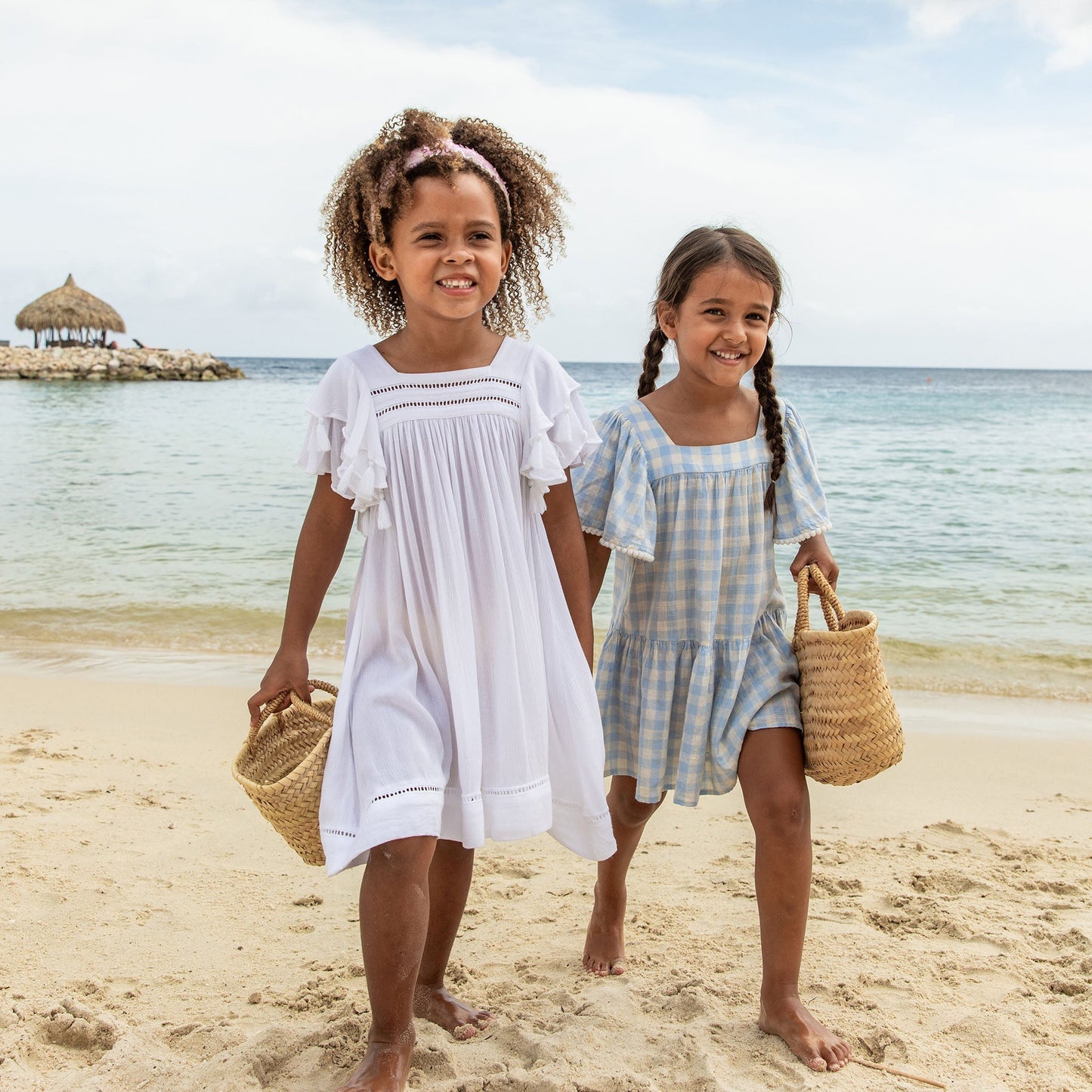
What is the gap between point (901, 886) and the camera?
3.26m

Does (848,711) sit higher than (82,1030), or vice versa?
(848,711)

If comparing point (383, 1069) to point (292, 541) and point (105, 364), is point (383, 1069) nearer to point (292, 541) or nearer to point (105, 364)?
point (292, 541)

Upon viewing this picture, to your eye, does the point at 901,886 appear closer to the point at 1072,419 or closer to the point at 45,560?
the point at 45,560

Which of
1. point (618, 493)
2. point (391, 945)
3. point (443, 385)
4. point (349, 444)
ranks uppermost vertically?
point (443, 385)

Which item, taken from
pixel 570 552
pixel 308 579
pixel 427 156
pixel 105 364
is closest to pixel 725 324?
pixel 570 552

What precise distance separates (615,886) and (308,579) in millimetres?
1214

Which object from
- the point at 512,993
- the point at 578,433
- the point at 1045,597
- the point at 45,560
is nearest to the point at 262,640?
the point at 45,560

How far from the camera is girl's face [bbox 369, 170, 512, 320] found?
222cm

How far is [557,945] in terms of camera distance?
2949mm

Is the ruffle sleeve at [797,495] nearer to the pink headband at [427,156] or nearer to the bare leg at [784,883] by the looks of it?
the bare leg at [784,883]

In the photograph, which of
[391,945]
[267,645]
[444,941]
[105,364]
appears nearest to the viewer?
[391,945]

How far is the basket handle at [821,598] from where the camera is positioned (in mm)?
2551

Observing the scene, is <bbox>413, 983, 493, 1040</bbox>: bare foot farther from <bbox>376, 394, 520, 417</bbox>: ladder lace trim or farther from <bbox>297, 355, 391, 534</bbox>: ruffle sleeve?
<bbox>376, 394, 520, 417</bbox>: ladder lace trim

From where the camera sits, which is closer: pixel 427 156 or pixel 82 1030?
pixel 427 156
